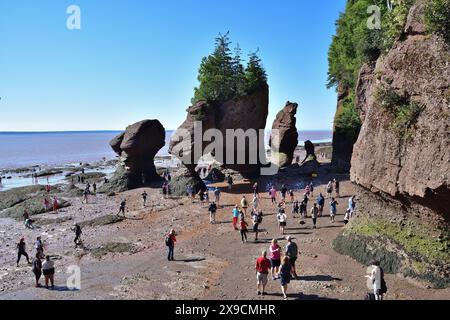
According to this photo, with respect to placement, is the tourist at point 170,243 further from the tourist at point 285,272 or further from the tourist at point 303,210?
the tourist at point 303,210

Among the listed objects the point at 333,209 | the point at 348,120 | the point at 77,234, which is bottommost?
the point at 77,234

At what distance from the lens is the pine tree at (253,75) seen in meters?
44.9

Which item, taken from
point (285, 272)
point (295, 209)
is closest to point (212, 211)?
point (295, 209)

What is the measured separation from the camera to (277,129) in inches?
2299

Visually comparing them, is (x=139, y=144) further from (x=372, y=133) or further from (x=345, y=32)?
(x=372, y=133)

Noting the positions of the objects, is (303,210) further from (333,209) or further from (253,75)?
(253,75)

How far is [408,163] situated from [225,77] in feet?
99.6

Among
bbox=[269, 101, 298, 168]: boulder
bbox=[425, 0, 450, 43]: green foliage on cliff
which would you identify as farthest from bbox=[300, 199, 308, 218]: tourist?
bbox=[269, 101, 298, 168]: boulder

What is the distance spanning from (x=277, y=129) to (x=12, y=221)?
123ft

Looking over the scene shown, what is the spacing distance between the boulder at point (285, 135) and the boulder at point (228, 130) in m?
9.20

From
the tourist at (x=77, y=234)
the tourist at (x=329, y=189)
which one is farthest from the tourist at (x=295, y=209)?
the tourist at (x=77, y=234)

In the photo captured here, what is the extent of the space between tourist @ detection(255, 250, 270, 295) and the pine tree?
31665 millimetres

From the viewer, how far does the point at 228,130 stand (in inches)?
1705

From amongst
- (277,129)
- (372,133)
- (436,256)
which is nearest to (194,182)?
(277,129)
